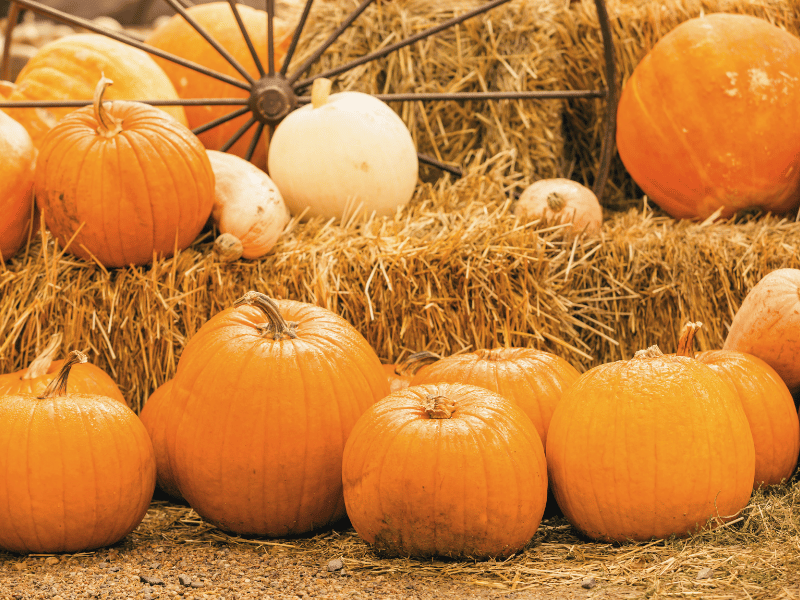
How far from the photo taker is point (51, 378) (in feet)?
7.04

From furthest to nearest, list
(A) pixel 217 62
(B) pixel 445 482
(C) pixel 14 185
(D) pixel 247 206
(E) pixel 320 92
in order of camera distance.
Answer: (A) pixel 217 62 < (E) pixel 320 92 < (D) pixel 247 206 < (C) pixel 14 185 < (B) pixel 445 482

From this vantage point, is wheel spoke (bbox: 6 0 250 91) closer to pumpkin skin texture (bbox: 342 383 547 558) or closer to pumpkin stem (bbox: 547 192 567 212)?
pumpkin stem (bbox: 547 192 567 212)

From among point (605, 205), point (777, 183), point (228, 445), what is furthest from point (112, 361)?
point (777, 183)

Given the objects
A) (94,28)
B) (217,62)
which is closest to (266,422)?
(94,28)

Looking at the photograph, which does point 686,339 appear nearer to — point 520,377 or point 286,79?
point 520,377

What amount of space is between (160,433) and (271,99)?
1557 millimetres

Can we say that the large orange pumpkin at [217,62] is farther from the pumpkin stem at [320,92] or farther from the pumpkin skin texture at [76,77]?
the pumpkin stem at [320,92]

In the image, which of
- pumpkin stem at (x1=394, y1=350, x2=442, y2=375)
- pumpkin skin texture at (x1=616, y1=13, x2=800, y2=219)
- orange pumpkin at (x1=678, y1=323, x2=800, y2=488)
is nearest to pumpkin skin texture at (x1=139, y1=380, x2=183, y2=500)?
pumpkin stem at (x1=394, y1=350, x2=442, y2=375)

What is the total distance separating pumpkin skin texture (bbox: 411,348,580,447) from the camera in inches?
78.4

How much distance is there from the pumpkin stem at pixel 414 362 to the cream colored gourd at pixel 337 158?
29.3 inches

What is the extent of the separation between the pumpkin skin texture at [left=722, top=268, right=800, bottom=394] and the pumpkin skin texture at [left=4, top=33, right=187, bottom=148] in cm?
223

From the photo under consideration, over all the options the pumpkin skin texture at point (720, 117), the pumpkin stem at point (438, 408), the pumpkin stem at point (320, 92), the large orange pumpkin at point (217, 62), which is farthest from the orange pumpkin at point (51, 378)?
the pumpkin skin texture at point (720, 117)

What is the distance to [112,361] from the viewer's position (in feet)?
7.99

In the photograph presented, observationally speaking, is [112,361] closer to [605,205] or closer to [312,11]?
[312,11]
